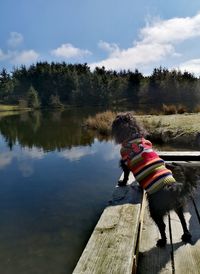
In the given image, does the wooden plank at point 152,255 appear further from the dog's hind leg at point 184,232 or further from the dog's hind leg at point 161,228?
the dog's hind leg at point 184,232

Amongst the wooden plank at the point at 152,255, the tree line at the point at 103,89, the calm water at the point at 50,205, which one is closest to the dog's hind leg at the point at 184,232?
the wooden plank at the point at 152,255

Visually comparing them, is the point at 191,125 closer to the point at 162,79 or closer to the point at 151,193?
the point at 151,193

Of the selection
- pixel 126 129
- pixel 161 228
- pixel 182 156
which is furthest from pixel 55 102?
pixel 161 228

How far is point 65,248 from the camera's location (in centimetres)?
588

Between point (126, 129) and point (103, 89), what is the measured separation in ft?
223

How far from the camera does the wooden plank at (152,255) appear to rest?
3.61 m

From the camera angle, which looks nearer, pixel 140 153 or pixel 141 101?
pixel 140 153

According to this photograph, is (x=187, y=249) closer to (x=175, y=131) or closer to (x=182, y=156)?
(x=182, y=156)

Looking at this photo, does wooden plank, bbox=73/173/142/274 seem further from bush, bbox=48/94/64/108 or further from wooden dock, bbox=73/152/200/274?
bush, bbox=48/94/64/108

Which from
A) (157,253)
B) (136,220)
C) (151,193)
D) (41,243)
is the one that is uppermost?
(151,193)

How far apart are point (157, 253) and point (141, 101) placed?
68.5 metres

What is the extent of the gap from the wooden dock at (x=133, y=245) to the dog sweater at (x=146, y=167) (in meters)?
0.44

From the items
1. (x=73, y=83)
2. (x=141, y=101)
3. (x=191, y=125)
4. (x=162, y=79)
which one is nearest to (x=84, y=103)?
(x=73, y=83)

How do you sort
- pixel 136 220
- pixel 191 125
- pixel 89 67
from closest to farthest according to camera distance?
1. pixel 136 220
2. pixel 191 125
3. pixel 89 67
